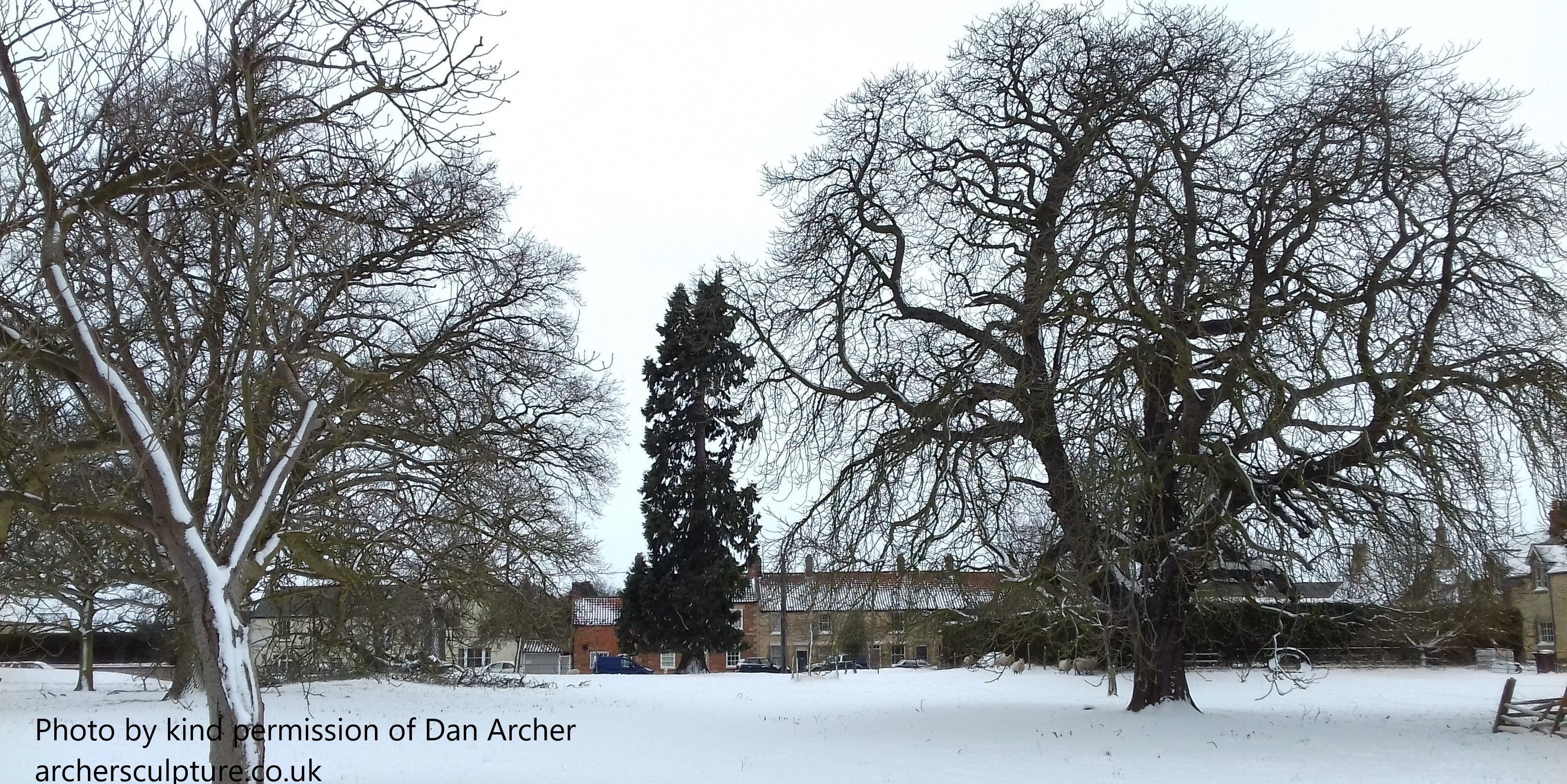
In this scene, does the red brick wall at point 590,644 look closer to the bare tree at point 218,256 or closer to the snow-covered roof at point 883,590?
the snow-covered roof at point 883,590

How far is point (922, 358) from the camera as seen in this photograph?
1502 cm

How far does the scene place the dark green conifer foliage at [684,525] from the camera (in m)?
36.9

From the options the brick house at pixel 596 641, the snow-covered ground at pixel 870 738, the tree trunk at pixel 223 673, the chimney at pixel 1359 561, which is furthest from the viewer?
the brick house at pixel 596 641

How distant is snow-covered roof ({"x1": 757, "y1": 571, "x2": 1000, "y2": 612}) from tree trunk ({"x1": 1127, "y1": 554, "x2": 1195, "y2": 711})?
2.20 metres

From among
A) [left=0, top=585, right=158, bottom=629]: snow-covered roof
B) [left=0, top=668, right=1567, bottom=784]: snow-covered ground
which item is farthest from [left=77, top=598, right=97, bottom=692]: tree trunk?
[left=0, top=585, right=158, bottom=629]: snow-covered roof

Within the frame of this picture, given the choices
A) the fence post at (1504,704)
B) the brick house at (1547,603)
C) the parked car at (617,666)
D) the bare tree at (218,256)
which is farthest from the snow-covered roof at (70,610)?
the brick house at (1547,603)

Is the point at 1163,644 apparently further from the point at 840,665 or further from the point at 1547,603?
the point at 1547,603

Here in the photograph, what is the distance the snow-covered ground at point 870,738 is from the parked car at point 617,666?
24861 millimetres

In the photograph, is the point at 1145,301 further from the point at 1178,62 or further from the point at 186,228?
the point at 186,228

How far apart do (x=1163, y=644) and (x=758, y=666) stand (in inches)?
1568

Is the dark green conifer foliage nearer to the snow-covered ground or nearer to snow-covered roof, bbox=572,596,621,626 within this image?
the snow-covered ground

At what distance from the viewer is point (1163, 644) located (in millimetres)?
16016

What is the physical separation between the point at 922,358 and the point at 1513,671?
26271 millimetres

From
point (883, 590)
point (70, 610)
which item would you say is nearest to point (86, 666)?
point (70, 610)
